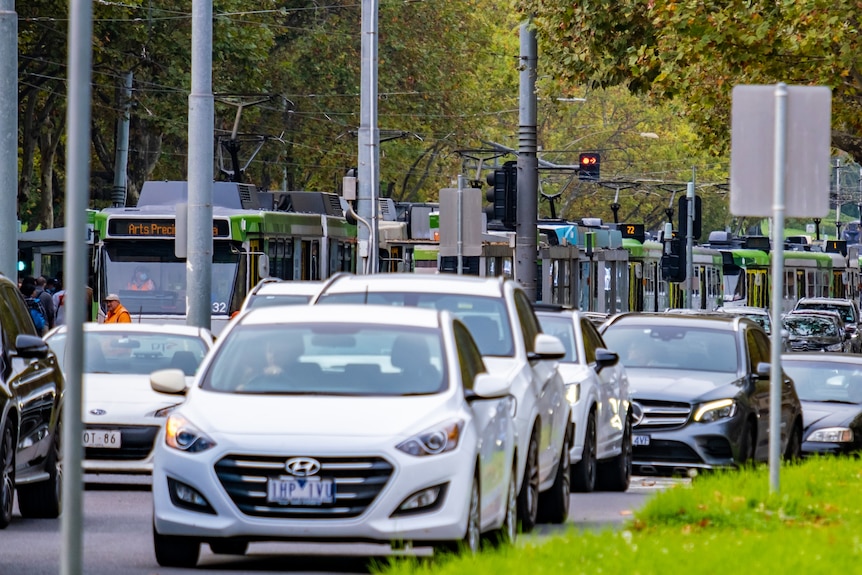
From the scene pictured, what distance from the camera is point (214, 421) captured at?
10.1 m

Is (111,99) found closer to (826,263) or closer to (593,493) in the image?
(826,263)

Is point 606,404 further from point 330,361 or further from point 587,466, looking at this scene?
point 330,361

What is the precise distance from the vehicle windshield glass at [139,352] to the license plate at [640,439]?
4046mm

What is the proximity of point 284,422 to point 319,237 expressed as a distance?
26.1m

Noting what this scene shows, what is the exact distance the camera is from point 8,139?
73.0 ft

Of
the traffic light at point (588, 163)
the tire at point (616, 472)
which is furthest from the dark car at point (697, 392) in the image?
the traffic light at point (588, 163)

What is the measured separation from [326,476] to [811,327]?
32514mm

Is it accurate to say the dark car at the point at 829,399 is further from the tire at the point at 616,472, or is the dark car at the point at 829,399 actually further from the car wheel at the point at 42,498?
the car wheel at the point at 42,498

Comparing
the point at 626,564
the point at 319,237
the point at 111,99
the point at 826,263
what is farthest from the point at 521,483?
the point at 826,263

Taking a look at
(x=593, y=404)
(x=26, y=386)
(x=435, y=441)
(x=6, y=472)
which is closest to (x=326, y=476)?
(x=435, y=441)

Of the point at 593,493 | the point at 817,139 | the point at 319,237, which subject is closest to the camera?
the point at 817,139

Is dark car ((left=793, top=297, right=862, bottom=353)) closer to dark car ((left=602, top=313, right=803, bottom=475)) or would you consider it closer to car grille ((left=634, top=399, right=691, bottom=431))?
dark car ((left=602, top=313, right=803, bottom=475))

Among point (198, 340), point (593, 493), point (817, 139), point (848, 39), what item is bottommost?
point (593, 493)

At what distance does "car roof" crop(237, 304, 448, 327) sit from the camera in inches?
437
